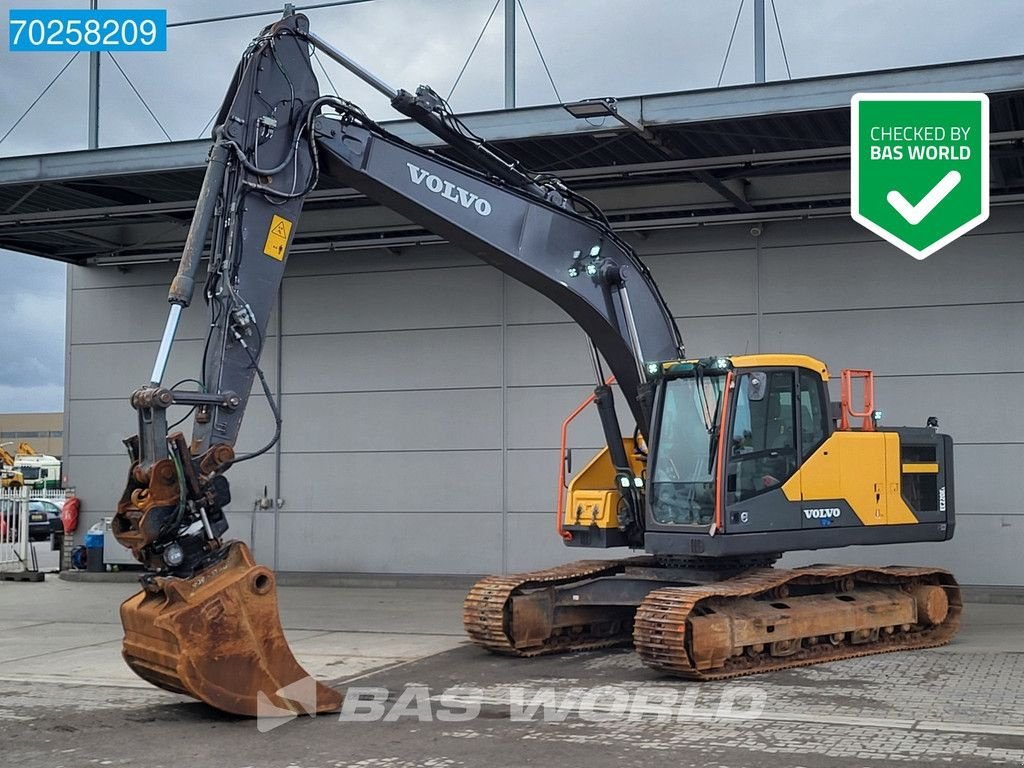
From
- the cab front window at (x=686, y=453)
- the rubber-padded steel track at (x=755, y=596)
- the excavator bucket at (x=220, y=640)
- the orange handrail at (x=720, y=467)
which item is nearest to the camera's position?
the excavator bucket at (x=220, y=640)

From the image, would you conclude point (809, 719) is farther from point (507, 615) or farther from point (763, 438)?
point (507, 615)

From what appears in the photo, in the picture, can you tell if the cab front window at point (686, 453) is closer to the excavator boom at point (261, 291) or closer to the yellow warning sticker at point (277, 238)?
the excavator boom at point (261, 291)

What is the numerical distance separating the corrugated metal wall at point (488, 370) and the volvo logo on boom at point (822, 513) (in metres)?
4.95

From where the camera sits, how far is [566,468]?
13.5m

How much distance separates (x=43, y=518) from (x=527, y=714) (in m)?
28.8

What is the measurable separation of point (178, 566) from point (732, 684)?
4557 millimetres

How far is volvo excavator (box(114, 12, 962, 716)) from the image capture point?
8531 mm

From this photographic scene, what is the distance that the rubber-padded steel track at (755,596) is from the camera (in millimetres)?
10336

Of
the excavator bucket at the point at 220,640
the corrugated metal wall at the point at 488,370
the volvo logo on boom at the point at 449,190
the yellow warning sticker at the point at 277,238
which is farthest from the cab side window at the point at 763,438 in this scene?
the corrugated metal wall at the point at 488,370

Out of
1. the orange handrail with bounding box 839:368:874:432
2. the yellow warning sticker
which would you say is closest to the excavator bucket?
the yellow warning sticker

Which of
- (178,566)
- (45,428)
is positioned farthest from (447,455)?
(45,428)

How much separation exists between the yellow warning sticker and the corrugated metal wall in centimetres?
886

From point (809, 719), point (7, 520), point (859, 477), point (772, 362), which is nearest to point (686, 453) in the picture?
point (772, 362)

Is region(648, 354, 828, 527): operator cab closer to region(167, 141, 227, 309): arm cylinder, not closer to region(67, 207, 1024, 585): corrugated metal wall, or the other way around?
region(167, 141, 227, 309): arm cylinder
